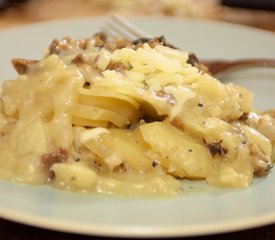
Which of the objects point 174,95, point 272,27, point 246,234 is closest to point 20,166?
point 174,95

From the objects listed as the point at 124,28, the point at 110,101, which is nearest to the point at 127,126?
the point at 110,101

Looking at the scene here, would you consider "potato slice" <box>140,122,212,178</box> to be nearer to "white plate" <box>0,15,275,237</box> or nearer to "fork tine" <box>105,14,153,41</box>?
"white plate" <box>0,15,275,237</box>

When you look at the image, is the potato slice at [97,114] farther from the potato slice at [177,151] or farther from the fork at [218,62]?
the fork at [218,62]

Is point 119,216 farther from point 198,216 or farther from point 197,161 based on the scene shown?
point 197,161

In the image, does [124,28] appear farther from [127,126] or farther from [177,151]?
[177,151]

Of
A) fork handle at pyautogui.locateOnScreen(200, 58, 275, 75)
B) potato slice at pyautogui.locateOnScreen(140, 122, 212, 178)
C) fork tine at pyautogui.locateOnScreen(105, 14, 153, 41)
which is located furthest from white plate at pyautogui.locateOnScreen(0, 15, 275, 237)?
fork tine at pyautogui.locateOnScreen(105, 14, 153, 41)

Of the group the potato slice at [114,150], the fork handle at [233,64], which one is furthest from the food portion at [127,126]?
the fork handle at [233,64]
